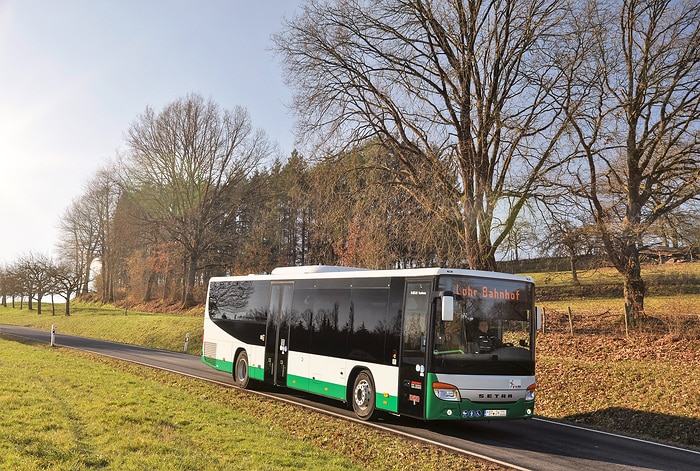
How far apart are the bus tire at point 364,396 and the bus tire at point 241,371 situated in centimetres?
486

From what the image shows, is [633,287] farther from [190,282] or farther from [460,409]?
[190,282]

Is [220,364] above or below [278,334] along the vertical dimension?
below

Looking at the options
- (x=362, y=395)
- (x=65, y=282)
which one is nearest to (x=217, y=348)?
(x=362, y=395)

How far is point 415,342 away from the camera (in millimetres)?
11195

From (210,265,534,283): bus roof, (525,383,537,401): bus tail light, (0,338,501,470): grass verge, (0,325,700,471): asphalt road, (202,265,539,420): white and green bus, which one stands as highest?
(210,265,534,283): bus roof

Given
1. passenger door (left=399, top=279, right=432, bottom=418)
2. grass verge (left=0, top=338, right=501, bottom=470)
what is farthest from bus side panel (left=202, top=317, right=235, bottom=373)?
passenger door (left=399, top=279, right=432, bottom=418)

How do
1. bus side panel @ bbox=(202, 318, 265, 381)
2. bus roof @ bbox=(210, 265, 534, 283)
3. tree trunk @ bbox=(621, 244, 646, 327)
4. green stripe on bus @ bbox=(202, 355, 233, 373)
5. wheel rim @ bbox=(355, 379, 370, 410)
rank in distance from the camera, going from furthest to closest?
tree trunk @ bbox=(621, 244, 646, 327), green stripe on bus @ bbox=(202, 355, 233, 373), bus side panel @ bbox=(202, 318, 265, 381), wheel rim @ bbox=(355, 379, 370, 410), bus roof @ bbox=(210, 265, 534, 283)

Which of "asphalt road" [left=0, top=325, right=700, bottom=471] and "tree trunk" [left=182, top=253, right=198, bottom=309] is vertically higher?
"tree trunk" [left=182, top=253, right=198, bottom=309]

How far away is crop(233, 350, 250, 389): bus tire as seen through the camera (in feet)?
54.3

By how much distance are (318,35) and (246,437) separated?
1539cm

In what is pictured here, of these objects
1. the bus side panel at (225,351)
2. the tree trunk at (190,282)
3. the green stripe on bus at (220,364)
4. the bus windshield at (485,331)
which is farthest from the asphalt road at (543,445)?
the tree trunk at (190,282)

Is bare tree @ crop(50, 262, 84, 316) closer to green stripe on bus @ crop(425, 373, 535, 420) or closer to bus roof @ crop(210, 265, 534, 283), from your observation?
bus roof @ crop(210, 265, 534, 283)

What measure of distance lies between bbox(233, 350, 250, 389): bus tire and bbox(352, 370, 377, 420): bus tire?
192 inches

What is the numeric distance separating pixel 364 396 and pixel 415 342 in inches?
77.7
